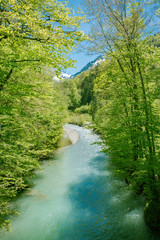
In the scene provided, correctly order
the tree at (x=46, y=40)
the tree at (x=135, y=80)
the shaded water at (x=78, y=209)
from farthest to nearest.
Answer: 1. the shaded water at (x=78, y=209)
2. the tree at (x=135, y=80)
3. the tree at (x=46, y=40)

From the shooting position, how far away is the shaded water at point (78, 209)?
19.9 feet

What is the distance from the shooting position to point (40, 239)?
19.2 feet

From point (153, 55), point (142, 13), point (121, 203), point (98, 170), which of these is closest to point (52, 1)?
point (153, 55)

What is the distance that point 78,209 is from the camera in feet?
24.9

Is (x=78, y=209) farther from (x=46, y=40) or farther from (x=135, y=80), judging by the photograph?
(x=46, y=40)

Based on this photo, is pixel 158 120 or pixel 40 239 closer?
pixel 158 120

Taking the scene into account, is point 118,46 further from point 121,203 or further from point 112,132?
point 121,203

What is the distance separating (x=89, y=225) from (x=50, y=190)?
3.58 meters

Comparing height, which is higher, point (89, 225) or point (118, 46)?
point (118, 46)

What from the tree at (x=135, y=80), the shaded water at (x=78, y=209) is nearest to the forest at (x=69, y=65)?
the tree at (x=135, y=80)

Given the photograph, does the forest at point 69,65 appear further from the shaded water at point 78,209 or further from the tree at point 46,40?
the shaded water at point 78,209

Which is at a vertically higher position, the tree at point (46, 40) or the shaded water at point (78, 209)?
the tree at point (46, 40)

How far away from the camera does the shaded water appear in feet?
19.9

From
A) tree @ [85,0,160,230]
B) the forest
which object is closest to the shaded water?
the forest
